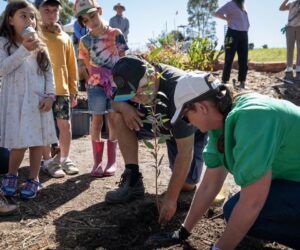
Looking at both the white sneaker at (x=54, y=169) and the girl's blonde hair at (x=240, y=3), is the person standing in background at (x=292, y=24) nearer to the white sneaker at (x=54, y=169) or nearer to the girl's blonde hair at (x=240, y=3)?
the girl's blonde hair at (x=240, y=3)

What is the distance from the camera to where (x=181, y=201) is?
10.0ft

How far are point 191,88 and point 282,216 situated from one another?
81cm

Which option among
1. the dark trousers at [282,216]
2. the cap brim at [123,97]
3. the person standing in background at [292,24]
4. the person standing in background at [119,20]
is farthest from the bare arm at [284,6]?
→ the dark trousers at [282,216]

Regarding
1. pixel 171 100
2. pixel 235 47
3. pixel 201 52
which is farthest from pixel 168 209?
pixel 235 47

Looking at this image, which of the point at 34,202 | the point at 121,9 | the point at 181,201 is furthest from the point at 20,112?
the point at 121,9

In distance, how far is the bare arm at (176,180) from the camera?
2531 millimetres

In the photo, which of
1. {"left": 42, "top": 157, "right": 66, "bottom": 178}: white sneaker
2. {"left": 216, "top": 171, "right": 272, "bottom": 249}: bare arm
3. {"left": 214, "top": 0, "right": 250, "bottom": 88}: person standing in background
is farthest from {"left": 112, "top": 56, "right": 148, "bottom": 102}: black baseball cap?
{"left": 214, "top": 0, "right": 250, "bottom": 88}: person standing in background

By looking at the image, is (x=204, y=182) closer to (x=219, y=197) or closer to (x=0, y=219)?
(x=219, y=197)

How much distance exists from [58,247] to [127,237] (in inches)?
16.0

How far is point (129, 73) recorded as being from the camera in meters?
2.54

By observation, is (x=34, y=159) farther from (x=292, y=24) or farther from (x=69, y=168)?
(x=292, y=24)

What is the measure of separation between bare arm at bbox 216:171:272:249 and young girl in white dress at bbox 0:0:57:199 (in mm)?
1782

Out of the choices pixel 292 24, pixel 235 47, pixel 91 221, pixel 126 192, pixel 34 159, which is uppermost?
pixel 292 24

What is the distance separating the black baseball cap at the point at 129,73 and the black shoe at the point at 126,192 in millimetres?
755
